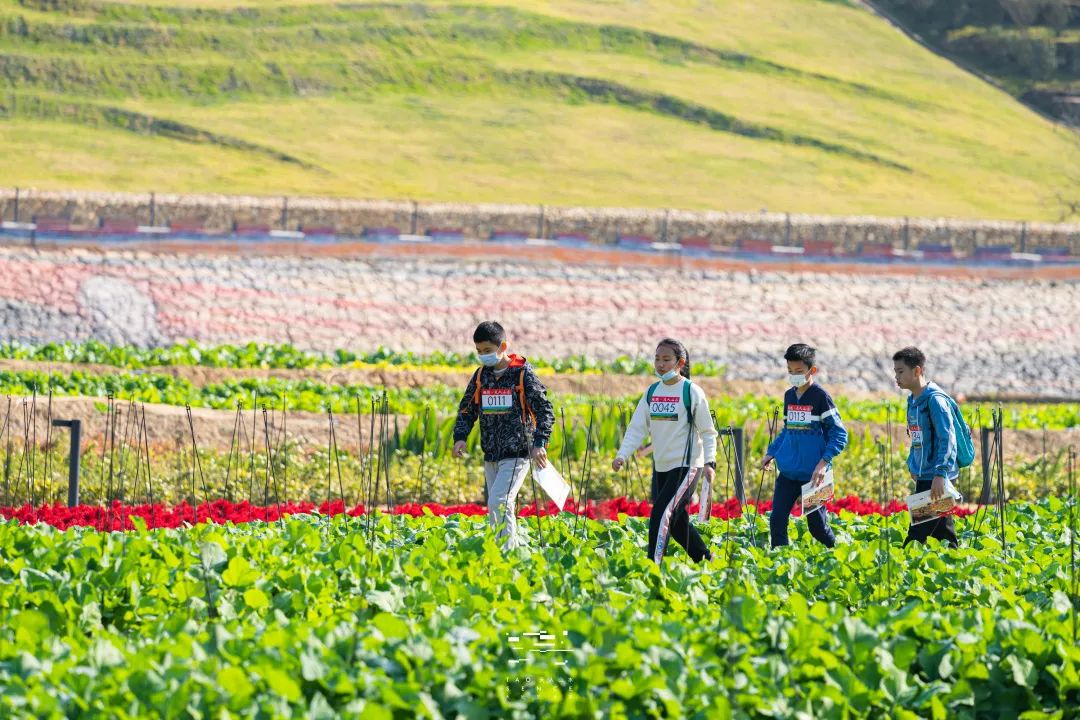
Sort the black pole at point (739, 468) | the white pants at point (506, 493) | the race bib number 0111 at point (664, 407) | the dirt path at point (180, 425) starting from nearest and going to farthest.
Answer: the race bib number 0111 at point (664, 407) < the white pants at point (506, 493) < the black pole at point (739, 468) < the dirt path at point (180, 425)

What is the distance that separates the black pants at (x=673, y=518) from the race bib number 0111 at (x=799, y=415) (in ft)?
3.60

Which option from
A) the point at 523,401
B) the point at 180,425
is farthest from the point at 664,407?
the point at 180,425

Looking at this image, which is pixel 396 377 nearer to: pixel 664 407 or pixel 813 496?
pixel 813 496

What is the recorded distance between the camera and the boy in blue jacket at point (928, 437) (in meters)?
9.50

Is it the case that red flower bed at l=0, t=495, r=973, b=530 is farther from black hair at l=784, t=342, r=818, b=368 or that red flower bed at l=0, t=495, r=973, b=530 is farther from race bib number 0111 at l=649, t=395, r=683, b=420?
race bib number 0111 at l=649, t=395, r=683, b=420

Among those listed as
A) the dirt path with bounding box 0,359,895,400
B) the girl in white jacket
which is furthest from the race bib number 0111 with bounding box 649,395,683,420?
the dirt path with bounding box 0,359,895,400

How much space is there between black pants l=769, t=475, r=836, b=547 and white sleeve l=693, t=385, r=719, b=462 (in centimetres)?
77

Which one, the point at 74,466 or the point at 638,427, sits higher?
the point at 638,427

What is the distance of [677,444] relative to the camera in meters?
9.38

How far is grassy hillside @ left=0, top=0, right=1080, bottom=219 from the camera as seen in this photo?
45.4m

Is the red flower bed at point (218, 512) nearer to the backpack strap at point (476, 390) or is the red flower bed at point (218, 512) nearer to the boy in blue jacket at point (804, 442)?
the boy in blue jacket at point (804, 442)

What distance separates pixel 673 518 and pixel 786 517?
1.01m

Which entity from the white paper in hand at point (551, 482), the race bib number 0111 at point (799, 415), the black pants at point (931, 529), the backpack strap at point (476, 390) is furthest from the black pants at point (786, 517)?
the backpack strap at point (476, 390)

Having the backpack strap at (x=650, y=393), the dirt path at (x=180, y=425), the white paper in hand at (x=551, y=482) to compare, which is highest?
the backpack strap at (x=650, y=393)
